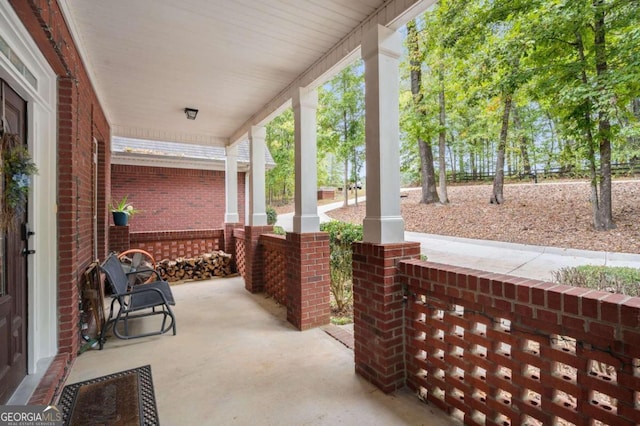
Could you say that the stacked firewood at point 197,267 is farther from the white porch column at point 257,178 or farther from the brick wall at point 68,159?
the brick wall at point 68,159

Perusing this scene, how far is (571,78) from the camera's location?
20.1 feet

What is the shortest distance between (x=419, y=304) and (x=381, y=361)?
503mm

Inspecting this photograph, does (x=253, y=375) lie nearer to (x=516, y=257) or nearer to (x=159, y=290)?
(x=159, y=290)

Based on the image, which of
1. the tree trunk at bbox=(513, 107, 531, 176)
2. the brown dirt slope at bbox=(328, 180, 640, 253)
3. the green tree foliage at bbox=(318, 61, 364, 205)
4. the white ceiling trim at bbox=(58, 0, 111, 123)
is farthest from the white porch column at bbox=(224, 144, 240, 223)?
the tree trunk at bbox=(513, 107, 531, 176)

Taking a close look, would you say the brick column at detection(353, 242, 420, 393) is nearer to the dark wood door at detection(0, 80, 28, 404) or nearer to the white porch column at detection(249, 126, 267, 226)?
the dark wood door at detection(0, 80, 28, 404)

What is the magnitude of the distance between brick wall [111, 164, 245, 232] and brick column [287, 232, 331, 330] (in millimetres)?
4970

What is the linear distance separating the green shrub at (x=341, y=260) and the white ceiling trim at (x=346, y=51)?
182cm

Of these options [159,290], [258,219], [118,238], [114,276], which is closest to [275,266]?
[258,219]

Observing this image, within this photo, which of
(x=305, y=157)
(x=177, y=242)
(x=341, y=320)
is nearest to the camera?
(x=305, y=157)

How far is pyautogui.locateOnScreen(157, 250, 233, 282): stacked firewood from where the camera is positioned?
5.65 metres

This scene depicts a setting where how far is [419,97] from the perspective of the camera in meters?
10.5

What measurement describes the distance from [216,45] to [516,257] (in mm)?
7238

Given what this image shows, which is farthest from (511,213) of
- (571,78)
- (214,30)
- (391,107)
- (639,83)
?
(214,30)

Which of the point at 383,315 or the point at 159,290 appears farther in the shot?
the point at 159,290
